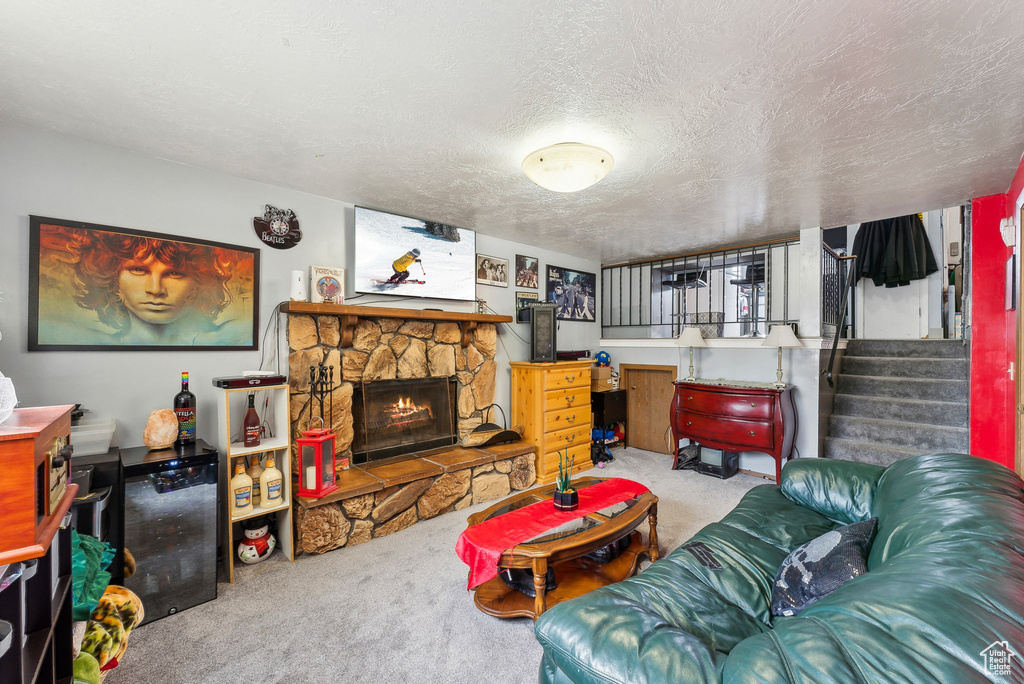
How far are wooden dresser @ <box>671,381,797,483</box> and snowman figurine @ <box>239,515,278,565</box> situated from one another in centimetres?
371

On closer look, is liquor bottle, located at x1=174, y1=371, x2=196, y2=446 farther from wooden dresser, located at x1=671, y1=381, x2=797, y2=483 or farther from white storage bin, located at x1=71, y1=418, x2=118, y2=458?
wooden dresser, located at x1=671, y1=381, x2=797, y2=483

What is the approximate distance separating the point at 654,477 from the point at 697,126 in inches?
127

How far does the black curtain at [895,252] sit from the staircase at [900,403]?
1.19m

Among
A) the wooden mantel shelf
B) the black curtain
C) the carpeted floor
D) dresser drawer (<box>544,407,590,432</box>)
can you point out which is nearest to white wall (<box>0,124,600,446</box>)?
the wooden mantel shelf

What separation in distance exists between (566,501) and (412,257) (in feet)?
7.62

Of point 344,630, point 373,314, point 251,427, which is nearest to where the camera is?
point 344,630

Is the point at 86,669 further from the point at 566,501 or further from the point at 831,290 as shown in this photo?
the point at 831,290

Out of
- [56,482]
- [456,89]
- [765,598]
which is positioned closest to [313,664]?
[56,482]

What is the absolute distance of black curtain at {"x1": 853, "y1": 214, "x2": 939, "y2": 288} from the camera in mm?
5121

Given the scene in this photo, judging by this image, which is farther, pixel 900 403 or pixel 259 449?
pixel 900 403

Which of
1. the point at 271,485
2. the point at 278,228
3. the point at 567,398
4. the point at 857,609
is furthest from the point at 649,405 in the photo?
the point at 857,609

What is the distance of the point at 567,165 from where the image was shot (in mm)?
2189

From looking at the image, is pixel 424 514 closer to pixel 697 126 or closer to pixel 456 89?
Result: pixel 456 89

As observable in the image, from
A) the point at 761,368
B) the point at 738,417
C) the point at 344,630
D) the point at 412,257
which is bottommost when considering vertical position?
the point at 344,630
